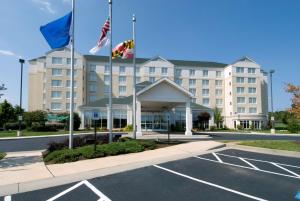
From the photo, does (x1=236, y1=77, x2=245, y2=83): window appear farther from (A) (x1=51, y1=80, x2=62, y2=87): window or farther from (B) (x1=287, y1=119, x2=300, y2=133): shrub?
(A) (x1=51, y1=80, x2=62, y2=87): window

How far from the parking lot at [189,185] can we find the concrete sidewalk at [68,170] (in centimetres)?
64

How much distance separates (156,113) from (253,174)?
3223 centimetres

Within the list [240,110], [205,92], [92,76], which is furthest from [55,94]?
[240,110]

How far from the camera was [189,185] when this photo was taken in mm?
7500

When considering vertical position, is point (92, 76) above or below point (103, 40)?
above

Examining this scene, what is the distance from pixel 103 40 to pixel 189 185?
35.7ft

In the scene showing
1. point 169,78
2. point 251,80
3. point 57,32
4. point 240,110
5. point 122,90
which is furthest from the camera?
point 251,80

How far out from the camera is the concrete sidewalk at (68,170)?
790cm

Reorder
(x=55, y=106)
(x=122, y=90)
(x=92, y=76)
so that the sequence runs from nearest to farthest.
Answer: (x=55, y=106) → (x=92, y=76) → (x=122, y=90)

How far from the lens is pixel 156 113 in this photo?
4106 cm

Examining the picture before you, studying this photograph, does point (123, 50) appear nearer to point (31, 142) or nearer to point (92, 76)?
point (31, 142)

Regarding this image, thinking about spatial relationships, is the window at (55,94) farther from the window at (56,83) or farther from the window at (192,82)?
the window at (192,82)

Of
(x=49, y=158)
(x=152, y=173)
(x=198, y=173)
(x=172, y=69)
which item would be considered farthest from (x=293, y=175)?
(x=172, y=69)

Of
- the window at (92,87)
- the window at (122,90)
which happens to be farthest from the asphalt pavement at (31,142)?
the window at (122,90)
